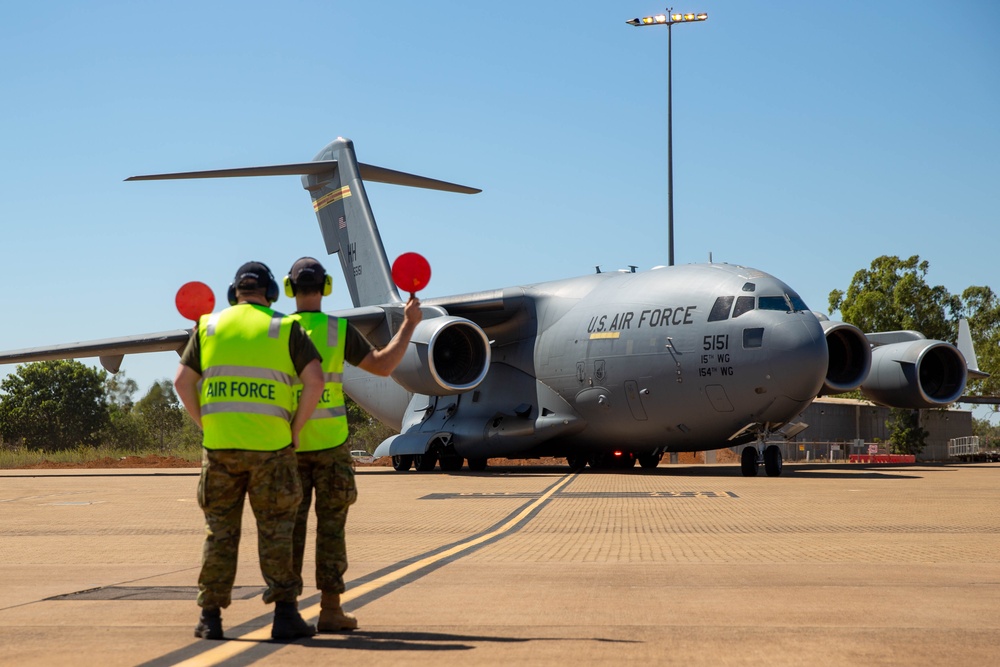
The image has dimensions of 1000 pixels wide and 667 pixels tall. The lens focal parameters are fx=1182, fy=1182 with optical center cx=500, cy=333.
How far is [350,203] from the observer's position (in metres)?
32.2

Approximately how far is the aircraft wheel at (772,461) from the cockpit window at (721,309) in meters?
3.05

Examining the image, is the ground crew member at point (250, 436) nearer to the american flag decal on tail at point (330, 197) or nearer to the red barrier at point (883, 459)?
the american flag decal on tail at point (330, 197)

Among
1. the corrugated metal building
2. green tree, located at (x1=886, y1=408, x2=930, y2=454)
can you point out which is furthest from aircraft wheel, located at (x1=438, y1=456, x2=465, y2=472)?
green tree, located at (x1=886, y1=408, x2=930, y2=454)

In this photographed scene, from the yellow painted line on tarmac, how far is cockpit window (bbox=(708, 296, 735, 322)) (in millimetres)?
10717

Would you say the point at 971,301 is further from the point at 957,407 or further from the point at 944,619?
the point at 944,619

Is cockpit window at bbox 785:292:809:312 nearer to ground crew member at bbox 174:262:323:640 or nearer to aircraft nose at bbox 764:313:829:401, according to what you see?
aircraft nose at bbox 764:313:829:401

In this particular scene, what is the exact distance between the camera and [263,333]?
18.5 ft

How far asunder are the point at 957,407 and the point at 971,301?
14.2 m

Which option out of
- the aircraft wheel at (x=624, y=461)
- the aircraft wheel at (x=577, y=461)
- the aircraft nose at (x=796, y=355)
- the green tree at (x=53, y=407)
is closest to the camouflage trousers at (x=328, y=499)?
the aircraft nose at (x=796, y=355)

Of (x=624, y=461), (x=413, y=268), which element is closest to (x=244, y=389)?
(x=413, y=268)

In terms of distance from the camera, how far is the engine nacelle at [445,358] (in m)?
23.8

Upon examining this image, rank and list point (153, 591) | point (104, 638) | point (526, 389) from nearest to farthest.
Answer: point (104, 638) → point (153, 591) → point (526, 389)

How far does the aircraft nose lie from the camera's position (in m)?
21.9

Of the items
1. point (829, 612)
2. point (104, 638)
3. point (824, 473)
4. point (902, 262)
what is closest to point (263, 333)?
point (104, 638)
